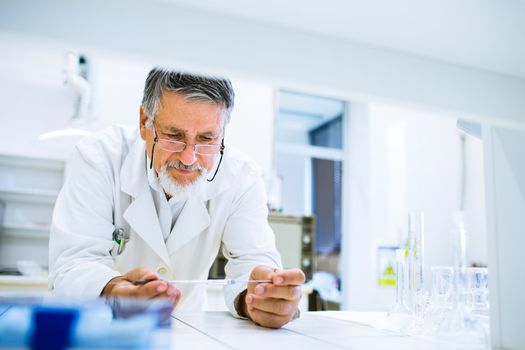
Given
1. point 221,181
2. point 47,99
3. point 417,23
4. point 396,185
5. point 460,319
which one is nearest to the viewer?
point 417,23

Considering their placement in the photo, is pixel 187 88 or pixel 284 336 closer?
pixel 284 336

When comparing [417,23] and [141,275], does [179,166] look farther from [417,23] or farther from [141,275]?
[417,23]

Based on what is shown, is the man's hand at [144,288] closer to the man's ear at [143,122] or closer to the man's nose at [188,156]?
the man's nose at [188,156]

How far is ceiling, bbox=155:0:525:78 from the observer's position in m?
0.54

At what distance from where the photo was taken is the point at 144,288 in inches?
33.1

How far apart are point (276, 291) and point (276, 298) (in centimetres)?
1

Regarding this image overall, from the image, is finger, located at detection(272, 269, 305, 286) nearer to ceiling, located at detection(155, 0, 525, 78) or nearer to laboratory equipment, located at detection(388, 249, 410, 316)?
laboratory equipment, located at detection(388, 249, 410, 316)

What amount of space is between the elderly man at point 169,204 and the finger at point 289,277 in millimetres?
27

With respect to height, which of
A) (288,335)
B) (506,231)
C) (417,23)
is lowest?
(288,335)

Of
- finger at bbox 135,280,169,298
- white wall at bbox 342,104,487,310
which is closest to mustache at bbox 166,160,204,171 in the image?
finger at bbox 135,280,169,298

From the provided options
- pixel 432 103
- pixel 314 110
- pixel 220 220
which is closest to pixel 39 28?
pixel 432 103

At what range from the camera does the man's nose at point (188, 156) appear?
4.17ft

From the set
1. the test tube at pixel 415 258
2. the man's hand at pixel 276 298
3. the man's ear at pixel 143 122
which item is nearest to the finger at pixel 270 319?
the man's hand at pixel 276 298

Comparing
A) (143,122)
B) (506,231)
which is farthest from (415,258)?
(143,122)
